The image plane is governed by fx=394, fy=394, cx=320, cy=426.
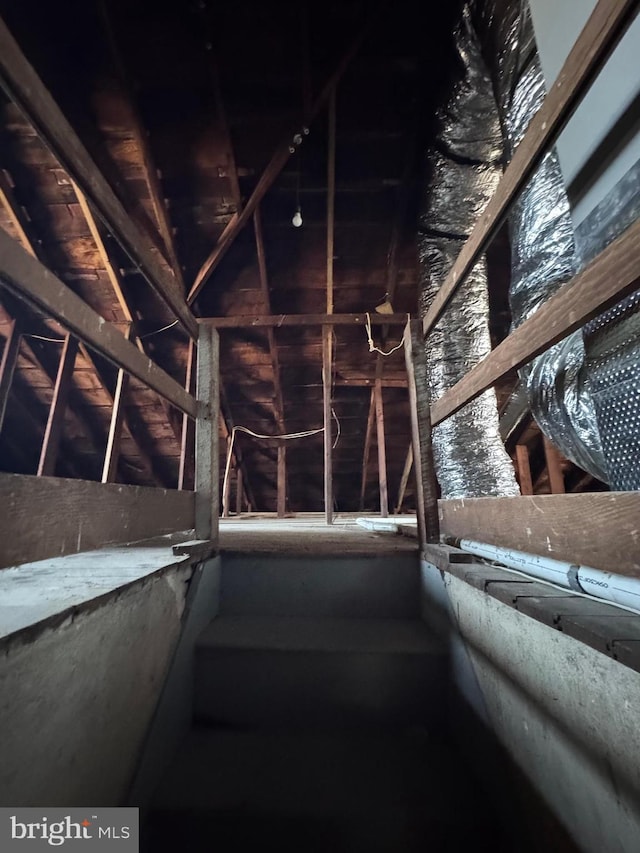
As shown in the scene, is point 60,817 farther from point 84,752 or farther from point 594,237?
point 594,237

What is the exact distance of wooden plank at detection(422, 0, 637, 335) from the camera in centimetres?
64

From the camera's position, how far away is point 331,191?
362 cm

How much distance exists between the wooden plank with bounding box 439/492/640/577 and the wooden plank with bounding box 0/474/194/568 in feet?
3.40

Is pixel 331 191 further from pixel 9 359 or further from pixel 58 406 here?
pixel 9 359

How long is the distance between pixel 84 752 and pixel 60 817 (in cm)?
9

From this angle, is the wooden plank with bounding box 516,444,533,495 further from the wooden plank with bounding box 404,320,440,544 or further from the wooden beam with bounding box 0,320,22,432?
the wooden beam with bounding box 0,320,22,432

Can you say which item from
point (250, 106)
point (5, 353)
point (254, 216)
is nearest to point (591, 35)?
point (250, 106)

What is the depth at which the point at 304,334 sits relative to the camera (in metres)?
4.86

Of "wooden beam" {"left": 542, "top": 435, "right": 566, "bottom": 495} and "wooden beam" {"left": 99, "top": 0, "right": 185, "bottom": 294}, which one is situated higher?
"wooden beam" {"left": 99, "top": 0, "right": 185, "bottom": 294}

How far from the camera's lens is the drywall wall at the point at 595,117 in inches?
36.0

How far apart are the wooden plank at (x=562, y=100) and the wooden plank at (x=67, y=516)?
1217 millimetres

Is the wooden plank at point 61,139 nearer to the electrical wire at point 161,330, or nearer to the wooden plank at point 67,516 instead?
the wooden plank at point 67,516

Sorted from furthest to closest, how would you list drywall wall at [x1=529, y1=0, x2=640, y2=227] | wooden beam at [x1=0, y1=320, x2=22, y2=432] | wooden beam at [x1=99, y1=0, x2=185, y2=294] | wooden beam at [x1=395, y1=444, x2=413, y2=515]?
wooden beam at [x1=395, y1=444, x2=413, y2=515], wooden beam at [x1=0, y1=320, x2=22, y2=432], wooden beam at [x1=99, y1=0, x2=185, y2=294], drywall wall at [x1=529, y1=0, x2=640, y2=227]

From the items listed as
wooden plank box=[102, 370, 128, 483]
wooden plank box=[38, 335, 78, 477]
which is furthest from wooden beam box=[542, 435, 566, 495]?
wooden plank box=[38, 335, 78, 477]
